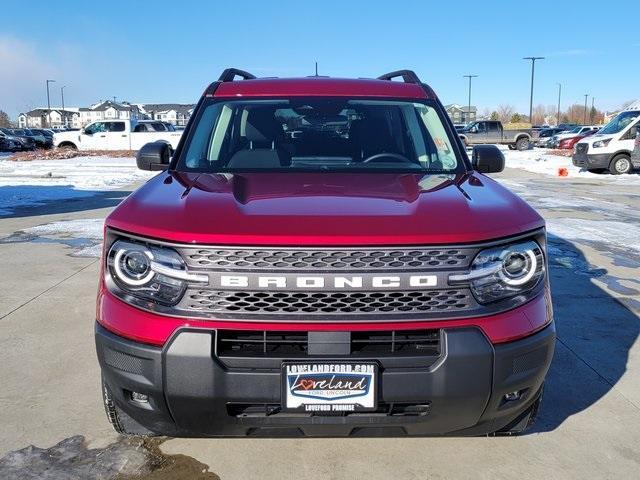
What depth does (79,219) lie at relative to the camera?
985 centimetres

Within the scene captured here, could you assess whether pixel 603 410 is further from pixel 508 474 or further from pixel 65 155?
pixel 65 155

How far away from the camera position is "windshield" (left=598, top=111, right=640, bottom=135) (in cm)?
1950

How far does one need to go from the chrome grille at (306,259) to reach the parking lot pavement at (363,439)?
104 cm

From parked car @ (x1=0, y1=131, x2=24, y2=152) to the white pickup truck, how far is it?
5968 millimetres

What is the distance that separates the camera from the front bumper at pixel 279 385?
2.26 m

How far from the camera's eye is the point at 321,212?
2.46 metres

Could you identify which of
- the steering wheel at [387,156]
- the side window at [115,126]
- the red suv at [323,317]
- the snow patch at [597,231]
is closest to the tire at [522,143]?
the side window at [115,126]

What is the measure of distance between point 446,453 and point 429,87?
238 cm

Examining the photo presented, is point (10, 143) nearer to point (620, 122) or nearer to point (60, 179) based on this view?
point (60, 179)

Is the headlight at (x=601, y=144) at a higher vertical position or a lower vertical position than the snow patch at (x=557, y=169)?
higher

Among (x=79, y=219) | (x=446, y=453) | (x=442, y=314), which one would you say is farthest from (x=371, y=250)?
(x=79, y=219)

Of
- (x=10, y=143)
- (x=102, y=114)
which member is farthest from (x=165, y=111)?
(x=10, y=143)

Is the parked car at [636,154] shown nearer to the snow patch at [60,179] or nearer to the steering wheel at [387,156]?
the snow patch at [60,179]

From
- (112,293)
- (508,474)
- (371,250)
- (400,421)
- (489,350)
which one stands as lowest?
(508,474)
